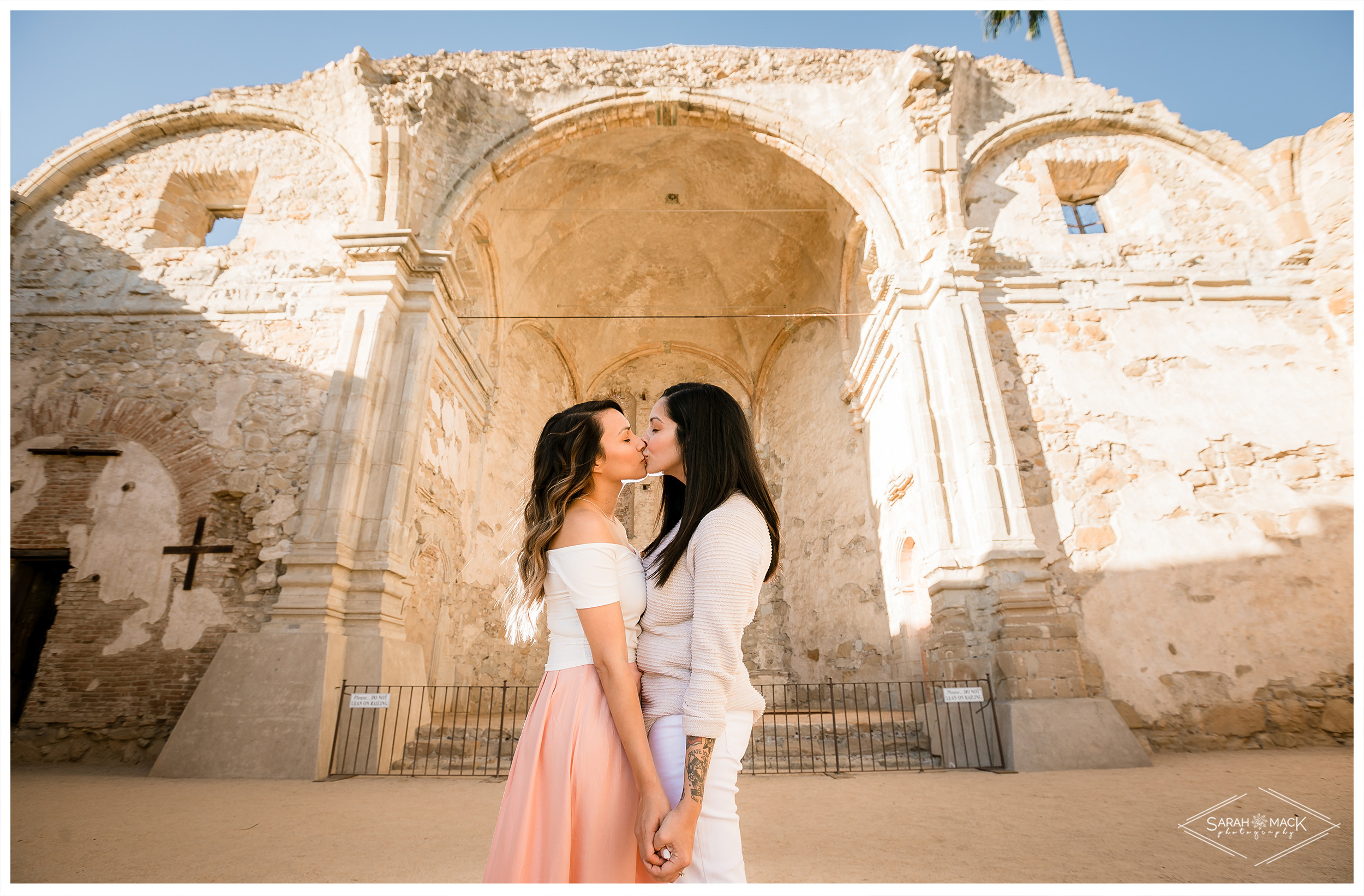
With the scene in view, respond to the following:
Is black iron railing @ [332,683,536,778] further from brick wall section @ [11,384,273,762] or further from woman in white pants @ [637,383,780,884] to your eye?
woman in white pants @ [637,383,780,884]

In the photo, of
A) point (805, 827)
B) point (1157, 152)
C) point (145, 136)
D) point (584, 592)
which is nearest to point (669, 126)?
point (1157, 152)

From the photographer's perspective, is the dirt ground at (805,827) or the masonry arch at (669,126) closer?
the dirt ground at (805,827)

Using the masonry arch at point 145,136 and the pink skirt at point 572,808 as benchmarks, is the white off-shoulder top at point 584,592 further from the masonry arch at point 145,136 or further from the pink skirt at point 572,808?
the masonry arch at point 145,136

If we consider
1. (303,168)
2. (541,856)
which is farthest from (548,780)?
(303,168)

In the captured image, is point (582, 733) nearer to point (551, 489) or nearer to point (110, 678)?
point (551, 489)

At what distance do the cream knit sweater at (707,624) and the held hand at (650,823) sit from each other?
5.6 inches

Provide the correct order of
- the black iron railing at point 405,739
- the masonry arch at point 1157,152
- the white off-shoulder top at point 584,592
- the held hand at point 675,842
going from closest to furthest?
the held hand at point 675,842, the white off-shoulder top at point 584,592, the black iron railing at point 405,739, the masonry arch at point 1157,152

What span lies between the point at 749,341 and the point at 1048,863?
457 inches

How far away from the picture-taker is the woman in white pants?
140cm

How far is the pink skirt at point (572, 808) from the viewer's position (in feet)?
4.74

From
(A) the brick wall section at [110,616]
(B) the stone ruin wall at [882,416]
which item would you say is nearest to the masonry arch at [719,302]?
(B) the stone ruin wall at [882,416]

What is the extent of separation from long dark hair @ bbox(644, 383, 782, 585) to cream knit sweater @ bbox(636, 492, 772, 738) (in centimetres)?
3

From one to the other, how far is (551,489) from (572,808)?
742mm

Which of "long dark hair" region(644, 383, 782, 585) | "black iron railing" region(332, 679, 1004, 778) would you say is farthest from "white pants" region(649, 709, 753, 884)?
"black iron railing" region(332, 679, 1004, 778)
